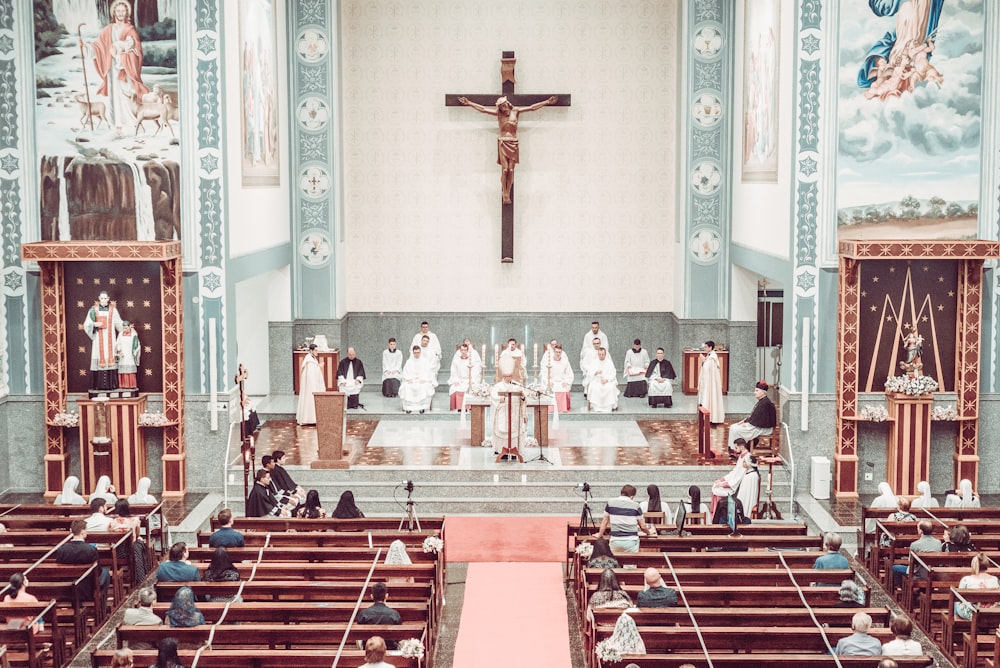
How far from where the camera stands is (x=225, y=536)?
13500 mm

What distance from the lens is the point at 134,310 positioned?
60.8 ft

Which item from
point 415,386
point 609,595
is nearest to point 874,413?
point 609,595

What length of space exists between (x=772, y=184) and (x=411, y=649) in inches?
477

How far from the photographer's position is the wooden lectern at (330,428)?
18.5 metres

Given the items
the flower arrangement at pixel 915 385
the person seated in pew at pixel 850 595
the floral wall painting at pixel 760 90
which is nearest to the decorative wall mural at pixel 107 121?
the floral wall painting at pixel 760 90

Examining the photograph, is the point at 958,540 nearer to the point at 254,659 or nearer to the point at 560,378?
the point at 254,659

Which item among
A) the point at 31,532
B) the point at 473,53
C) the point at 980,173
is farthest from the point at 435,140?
the point at 31,532

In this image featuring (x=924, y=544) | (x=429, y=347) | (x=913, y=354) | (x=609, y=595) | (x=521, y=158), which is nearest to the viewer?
(x=609, y=595)

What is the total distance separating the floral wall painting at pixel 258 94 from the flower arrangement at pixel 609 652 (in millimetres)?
11939

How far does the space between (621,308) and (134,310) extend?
10.2m

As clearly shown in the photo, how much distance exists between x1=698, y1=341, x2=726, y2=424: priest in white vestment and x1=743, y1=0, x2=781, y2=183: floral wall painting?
10.00 ft

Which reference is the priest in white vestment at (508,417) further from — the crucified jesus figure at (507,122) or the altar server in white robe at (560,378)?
the crucified jesus figure at (507,122)

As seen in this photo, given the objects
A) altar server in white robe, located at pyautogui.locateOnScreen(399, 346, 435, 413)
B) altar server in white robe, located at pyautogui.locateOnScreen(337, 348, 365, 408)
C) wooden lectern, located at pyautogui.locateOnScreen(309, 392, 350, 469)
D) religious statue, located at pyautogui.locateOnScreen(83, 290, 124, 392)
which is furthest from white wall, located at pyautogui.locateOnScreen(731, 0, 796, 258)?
religious statue, located at pyautogui.locateOnScreen(83, 290, 124, 392)

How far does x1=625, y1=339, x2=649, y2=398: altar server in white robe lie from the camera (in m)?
23.6
